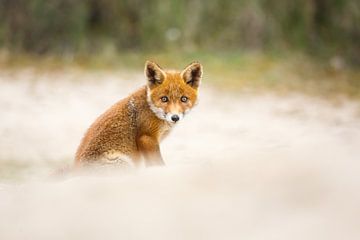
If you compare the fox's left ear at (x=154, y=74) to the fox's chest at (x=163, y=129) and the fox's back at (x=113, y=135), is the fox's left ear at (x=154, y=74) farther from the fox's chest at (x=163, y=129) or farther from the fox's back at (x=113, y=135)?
the fox's chest at (x=163, y=129)

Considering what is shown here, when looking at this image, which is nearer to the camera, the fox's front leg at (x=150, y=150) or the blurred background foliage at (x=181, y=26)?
the fox's front leg at (x=150, y=150)

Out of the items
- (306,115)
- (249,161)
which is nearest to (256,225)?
(249,161)

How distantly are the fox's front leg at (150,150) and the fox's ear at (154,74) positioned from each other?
623mm

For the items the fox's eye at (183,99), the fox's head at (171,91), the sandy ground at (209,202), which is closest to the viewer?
the sandy ground at (209,202)

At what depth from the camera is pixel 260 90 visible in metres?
16.9

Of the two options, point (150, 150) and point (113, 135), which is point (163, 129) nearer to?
point (150, 150)

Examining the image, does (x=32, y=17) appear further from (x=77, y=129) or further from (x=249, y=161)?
(x=249, y=161)

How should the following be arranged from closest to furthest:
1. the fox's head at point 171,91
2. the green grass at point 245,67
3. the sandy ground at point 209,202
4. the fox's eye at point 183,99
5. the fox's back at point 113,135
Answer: the sandy ground at point 209,202, the fox's back at point 113,135, the fox's head at point 171,91, the fox's eye at point 183,99, the green grass at point 245,67

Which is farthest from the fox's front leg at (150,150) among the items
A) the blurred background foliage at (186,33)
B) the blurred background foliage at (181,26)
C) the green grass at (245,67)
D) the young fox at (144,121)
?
the blurred background foliage at (181,26)

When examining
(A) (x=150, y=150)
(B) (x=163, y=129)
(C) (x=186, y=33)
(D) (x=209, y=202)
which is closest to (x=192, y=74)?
(B) (x=163, y=129)

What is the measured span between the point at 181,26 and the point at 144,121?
467 inches

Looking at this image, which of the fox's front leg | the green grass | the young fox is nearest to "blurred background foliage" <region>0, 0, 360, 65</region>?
the green grass

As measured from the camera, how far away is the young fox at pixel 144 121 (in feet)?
25.5

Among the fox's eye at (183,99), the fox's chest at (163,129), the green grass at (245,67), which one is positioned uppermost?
the green grass at (245,67)
